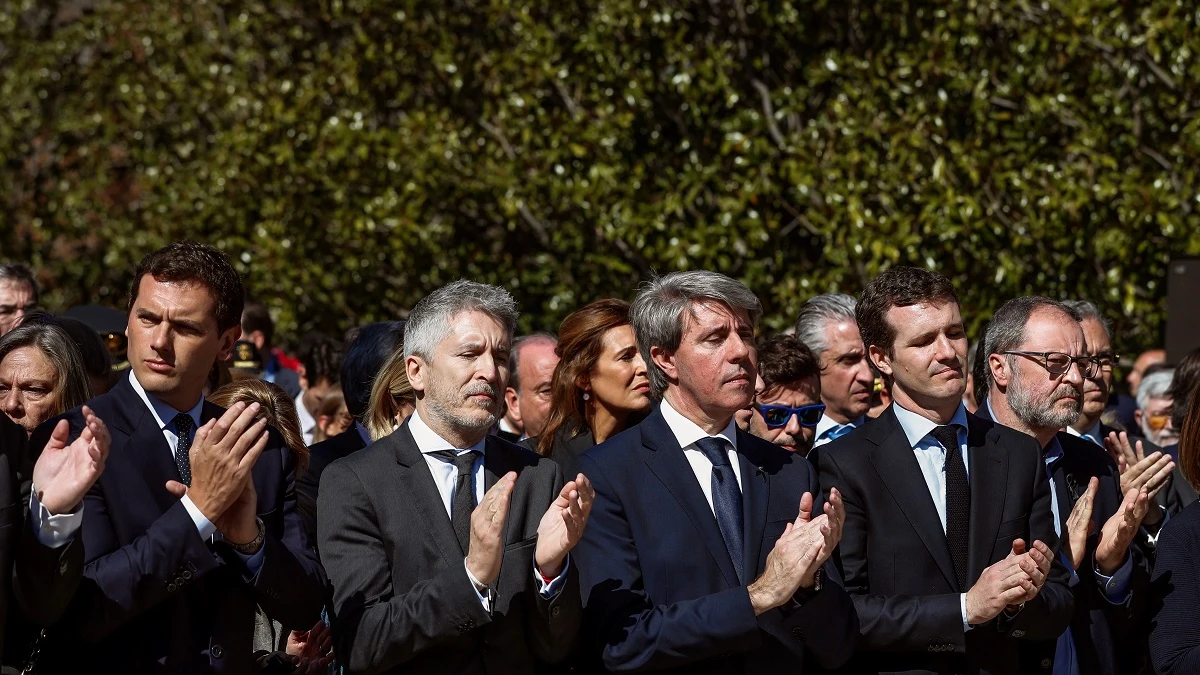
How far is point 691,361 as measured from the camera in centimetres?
460

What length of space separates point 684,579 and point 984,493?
1.05 m

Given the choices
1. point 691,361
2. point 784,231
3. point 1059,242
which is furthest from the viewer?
point 784,231

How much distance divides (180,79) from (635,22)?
509cm

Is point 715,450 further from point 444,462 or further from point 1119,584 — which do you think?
point 1119,584

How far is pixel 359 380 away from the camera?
19.8ft

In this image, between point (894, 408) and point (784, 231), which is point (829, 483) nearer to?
point (894, 408)

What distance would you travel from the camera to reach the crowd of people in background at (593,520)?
3916 millimetres

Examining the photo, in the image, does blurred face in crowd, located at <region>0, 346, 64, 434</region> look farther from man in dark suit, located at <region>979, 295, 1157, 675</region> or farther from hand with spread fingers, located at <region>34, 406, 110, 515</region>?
man in dark suit, located at <region>979, 295, 1157, 675</region>

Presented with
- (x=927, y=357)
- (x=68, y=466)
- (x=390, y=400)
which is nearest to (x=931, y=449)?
(x=927, y=357)

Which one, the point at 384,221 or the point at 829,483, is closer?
the point at 829,483

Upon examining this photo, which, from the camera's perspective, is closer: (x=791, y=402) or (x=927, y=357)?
(x=927, y=357)

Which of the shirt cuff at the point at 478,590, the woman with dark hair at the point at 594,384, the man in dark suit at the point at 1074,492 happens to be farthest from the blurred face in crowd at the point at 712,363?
the woman with dark hair at the point at 594,384

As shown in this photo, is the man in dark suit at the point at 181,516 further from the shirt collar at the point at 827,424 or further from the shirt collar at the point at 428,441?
the shirt collar at the point at 827,424

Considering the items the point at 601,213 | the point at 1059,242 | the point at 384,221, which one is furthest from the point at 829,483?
the point at 384,221
